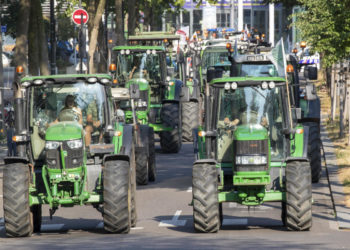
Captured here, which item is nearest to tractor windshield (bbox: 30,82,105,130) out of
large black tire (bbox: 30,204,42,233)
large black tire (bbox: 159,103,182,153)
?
large black tire (bbox: 30,204,42,233)

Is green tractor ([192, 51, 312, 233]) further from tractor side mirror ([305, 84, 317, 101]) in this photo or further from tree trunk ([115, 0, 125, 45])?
tree trunk ([115, 0, 125, 45])

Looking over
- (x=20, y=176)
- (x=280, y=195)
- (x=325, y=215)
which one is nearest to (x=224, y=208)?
(x=325, y=215)

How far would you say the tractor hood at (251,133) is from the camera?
1452cm

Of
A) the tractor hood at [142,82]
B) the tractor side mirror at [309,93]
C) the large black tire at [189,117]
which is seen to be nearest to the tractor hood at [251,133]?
the tractor side mirror at [309,93]

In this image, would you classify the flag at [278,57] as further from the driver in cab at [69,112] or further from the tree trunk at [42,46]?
the tree trunk at [42,46]

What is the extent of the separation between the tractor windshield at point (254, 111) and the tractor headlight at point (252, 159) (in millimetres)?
757

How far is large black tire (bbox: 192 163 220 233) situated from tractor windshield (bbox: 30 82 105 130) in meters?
1.84

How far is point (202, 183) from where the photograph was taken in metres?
14.3

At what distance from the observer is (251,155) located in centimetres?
1452

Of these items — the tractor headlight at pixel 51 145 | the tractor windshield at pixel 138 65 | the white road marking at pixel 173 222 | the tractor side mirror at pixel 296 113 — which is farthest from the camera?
the tractor windshield at pixel 138 65

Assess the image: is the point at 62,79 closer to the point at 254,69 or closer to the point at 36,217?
the point at 36,217

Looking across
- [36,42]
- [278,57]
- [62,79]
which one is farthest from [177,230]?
[36,42]

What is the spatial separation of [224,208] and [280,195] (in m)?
3.63

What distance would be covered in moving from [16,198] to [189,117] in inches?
627
